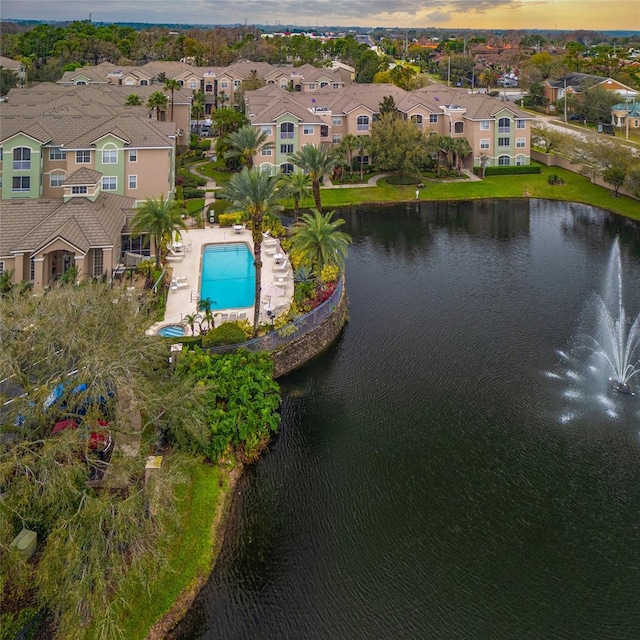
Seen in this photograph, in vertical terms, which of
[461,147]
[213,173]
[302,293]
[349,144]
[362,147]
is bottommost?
[302,293]

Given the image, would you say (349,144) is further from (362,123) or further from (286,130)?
(286,130)

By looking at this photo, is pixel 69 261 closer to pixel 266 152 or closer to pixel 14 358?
pixel 14 358

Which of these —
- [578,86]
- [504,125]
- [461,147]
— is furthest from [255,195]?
[578,86]

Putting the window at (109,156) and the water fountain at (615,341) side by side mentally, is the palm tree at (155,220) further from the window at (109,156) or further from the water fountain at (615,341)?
the water fountain at (615,341)

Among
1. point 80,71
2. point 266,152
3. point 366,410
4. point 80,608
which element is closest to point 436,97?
point 266,152

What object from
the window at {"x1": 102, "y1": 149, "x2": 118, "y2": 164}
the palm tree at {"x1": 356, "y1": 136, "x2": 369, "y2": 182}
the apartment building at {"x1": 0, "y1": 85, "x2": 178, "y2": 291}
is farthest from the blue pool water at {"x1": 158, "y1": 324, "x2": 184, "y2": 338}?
the palm tree at {"x1": 356, "y1": 136, "x2": 369, "y2": 182}

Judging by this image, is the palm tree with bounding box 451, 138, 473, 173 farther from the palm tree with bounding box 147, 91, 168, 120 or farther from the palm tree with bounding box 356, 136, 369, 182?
the palm tree with bounding box 147, 91, 168, 120
